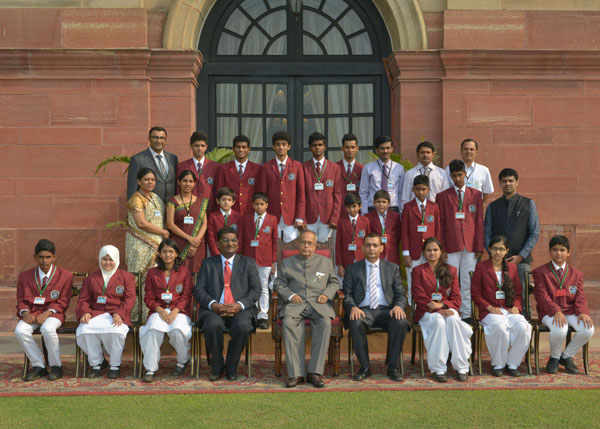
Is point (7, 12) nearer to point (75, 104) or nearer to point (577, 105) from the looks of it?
point (75, 104)

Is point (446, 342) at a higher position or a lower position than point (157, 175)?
lower

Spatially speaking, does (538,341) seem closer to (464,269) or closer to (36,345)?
(464,269)

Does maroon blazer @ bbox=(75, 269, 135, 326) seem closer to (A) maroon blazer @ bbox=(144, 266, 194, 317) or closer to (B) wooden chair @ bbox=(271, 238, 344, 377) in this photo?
(A) maroon blazer @ bbox=(144, 266, 194, 317)

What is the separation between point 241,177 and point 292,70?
9.41 ft

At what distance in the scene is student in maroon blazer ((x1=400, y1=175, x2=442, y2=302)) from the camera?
7.91 metres

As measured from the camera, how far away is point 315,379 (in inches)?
252

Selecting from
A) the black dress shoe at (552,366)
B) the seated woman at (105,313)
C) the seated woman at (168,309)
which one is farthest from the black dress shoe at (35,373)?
the black dress shoe at (552,366)

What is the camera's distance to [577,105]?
32.9ft

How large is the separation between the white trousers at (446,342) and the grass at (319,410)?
55cm

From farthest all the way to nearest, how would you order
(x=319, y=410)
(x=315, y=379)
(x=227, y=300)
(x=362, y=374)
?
(x=227, y=300) → (x=362, y=374) → (x=315, y=379) → (x=319, y=410)

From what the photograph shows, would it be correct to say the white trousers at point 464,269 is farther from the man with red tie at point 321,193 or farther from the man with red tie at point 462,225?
the man with red tie at point 321,193

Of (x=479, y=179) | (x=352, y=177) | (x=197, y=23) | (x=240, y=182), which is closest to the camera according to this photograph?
(x=240, y=182)

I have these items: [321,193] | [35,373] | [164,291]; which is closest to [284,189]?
[321,193]

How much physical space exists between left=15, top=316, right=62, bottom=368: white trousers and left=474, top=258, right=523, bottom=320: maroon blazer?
13.0 feet
